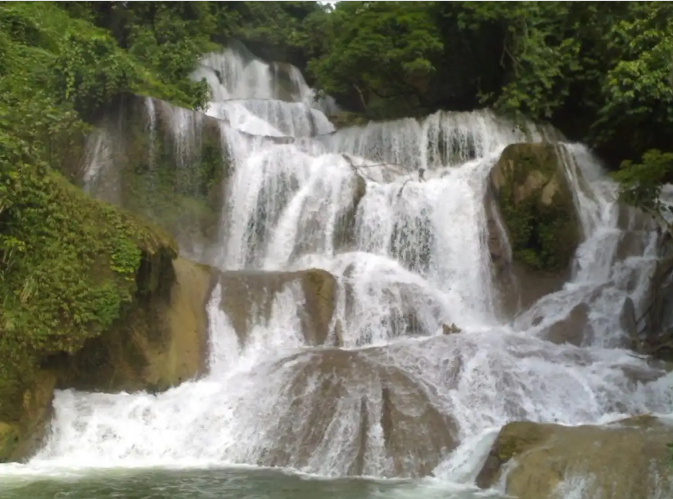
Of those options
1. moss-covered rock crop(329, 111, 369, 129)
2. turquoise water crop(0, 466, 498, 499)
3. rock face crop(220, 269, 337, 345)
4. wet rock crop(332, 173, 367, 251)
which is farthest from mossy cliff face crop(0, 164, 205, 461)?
moss-covered rock crop(329, 111, 369, 129)

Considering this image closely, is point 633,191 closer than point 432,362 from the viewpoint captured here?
No

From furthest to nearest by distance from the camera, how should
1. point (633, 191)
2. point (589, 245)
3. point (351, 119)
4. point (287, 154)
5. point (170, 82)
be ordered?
point (351, 119) < point (170, 82) < point (287, 154) < point (589, 245) < point (633, 191)

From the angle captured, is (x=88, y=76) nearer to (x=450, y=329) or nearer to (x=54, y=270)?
(x=54, y=270)

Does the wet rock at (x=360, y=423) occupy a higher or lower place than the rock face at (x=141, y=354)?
lower

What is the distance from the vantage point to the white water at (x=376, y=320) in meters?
11.1

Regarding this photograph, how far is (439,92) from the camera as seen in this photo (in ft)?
79.9

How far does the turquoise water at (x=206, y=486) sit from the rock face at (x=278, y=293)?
15.4ft

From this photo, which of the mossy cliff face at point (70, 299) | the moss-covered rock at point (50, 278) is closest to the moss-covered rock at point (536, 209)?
the mossy cliff face at point (70, 299)

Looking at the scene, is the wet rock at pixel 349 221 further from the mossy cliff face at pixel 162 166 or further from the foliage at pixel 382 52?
the foliage at pixel 382 52

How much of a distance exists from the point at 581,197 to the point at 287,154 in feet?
23.5

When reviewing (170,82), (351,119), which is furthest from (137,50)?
(351,119)

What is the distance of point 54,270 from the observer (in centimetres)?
1209

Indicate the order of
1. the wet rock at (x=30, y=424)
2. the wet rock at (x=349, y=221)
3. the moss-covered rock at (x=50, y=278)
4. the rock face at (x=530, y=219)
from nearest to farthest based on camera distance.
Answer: the wet rock at (x=30, y=424), the moss-covered rock at (x=50, y=278), the rock face at (x=530, y=219), the wet rock at (x=349, y=221)

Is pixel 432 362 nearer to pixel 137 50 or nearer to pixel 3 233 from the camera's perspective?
pixel 3 233
